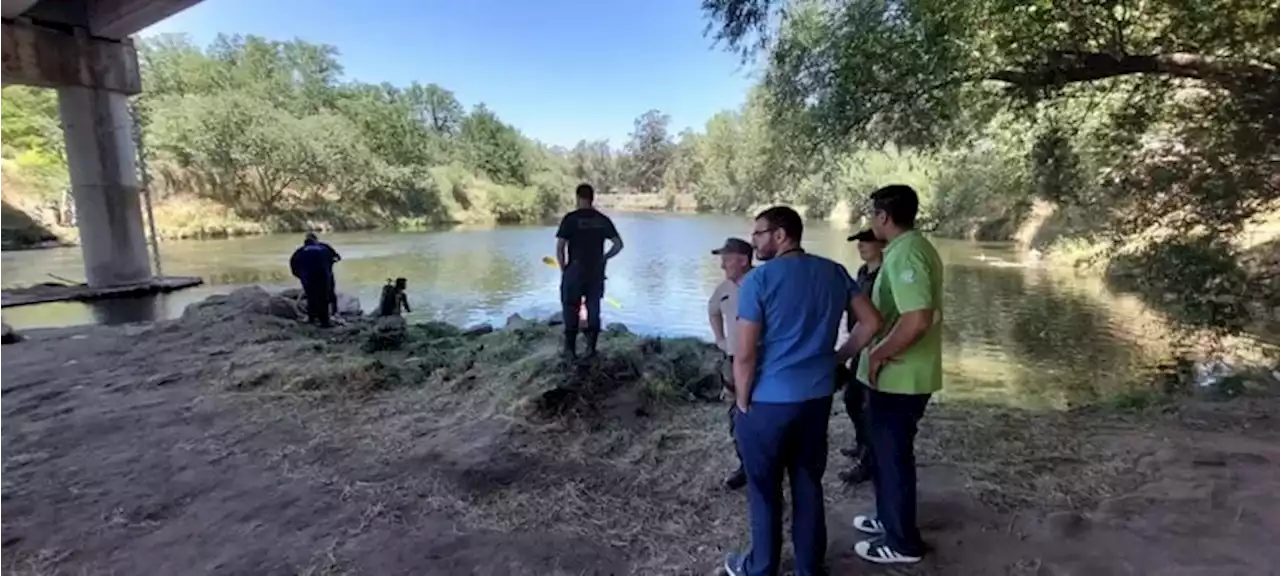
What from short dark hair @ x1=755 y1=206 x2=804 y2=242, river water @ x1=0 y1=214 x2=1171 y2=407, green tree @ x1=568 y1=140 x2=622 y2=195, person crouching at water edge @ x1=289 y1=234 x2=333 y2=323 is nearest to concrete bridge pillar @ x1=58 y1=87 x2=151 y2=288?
river water @ x1=0 y1=214 x2=1171 y2=407

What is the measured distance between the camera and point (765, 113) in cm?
909

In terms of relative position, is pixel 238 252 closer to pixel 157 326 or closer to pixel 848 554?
pixel 157 326

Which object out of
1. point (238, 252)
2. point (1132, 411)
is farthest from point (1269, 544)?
point (238, 252)

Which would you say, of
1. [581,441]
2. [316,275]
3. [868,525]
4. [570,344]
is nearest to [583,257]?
[570,344]

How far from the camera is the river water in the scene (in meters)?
9.67

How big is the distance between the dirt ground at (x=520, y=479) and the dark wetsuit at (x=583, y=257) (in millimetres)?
580

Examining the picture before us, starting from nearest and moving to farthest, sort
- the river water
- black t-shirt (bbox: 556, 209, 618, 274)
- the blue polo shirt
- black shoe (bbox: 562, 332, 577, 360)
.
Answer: the blue polo shirt < black t-shirt (bbox: 556, 209, 618, 274) < black shoe (bbox: 562, 332, 577, 360) < the river water

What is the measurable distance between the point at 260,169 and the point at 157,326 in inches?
1363

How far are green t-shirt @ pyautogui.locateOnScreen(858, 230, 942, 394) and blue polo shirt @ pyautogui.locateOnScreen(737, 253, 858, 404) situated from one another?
0.32m

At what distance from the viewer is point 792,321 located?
2.30 m

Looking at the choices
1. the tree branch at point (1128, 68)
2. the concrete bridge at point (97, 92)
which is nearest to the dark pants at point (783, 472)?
the tree branch at point (1128, 68)

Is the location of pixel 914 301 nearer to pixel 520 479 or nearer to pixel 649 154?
pixel 520 479

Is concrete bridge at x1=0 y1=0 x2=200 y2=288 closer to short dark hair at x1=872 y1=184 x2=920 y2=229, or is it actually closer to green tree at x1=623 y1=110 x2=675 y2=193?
short dark hair at x1=872 y1=184 x2=920 y2=229

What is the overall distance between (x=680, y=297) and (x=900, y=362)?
550 inches
